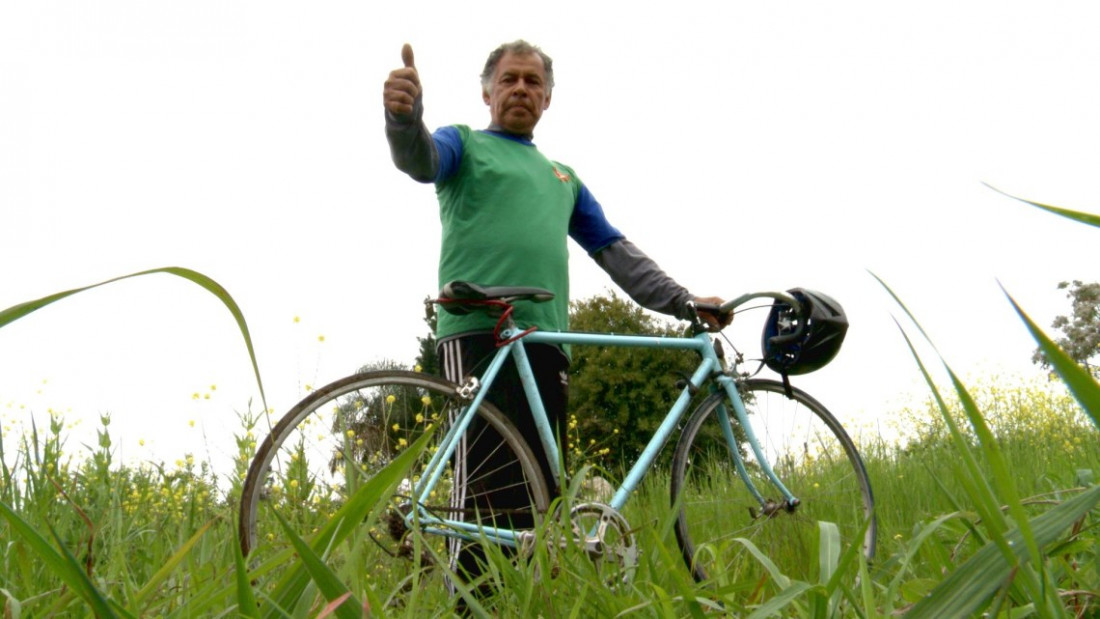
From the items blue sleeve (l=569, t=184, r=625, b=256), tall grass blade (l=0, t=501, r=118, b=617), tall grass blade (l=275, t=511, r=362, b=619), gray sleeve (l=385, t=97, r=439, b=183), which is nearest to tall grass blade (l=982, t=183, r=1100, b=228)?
tall grass blade (l=275, t=511, r=362, b=619)

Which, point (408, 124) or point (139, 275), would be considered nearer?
point (139, 275)

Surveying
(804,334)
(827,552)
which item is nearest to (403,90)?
(804,334)

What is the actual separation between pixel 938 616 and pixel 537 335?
9.24 ft

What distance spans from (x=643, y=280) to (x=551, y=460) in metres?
0.96

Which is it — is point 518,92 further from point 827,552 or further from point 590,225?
point 827,552

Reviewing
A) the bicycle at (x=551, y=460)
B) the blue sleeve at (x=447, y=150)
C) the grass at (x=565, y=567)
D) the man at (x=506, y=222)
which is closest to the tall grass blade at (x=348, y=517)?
the grass at (x=565, y=567)

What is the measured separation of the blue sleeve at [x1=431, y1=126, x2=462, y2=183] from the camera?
3.53 metres

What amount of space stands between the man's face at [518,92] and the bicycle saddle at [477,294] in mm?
851

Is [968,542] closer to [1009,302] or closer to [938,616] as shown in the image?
[938,616]

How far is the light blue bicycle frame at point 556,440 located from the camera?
320 centimetres

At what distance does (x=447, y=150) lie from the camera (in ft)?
11.7

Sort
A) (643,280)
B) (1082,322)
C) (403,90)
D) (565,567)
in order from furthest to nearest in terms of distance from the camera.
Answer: (1082,322)
(643,280)
(403,90)
(565,567)

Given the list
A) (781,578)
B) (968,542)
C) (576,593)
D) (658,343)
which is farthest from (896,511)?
(781,578)

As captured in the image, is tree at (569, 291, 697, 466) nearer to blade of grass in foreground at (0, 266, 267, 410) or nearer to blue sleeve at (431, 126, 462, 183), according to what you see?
blue sleeve at (431, 126, 462, 183)
